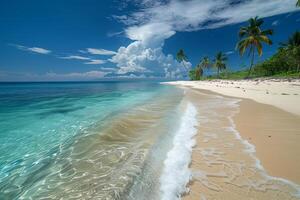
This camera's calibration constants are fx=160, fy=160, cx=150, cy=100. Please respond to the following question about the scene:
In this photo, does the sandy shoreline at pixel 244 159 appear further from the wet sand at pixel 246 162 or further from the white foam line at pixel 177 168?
the white foam line at pixel 177 168

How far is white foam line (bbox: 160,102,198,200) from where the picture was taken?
2830 mm

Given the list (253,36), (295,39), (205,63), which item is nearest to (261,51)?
(253,36)

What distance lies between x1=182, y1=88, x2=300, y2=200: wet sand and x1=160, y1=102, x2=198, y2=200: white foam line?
0.45 ft

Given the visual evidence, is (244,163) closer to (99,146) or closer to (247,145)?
(247,145)

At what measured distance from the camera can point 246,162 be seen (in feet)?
11.8

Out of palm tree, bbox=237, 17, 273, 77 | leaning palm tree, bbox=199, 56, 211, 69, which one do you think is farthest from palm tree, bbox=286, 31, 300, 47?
leaning palm tree, bbox=199, 56, 211, 69

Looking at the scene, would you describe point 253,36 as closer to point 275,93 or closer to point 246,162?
point 275,93

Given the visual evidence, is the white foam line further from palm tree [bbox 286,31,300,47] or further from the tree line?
palm tree [bbox 286,31,300,47]

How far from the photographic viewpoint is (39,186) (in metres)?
3.26

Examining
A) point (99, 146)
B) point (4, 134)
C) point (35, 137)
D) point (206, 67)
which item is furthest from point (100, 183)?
point (206, 67)

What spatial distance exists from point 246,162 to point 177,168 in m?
1.56

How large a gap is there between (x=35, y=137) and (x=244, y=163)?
714cm

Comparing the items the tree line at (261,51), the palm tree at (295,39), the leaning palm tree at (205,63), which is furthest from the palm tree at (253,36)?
the leaning palm tree at (205,63)

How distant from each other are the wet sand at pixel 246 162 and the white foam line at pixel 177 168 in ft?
0.45
